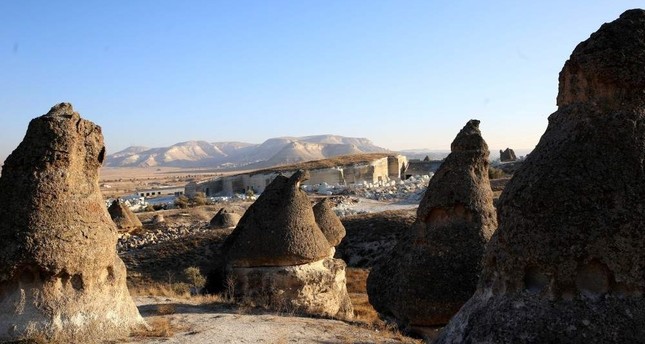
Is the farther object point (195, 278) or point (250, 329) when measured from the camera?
point (195, 278)

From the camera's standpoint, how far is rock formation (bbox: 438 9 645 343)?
360 cm

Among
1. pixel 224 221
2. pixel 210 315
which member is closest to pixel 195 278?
pixel 210 315

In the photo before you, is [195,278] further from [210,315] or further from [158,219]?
[158,219]

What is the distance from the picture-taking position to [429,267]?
761 centimetres

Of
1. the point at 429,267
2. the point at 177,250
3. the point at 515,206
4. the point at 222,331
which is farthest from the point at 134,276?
the point at 515,206

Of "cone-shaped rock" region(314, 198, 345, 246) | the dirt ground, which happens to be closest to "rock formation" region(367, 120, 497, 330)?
the dirt ground

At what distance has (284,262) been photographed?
1082 centimetres

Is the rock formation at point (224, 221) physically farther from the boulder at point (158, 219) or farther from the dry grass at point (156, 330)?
the dry grass at point (156, 330)

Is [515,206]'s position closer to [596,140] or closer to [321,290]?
[596,140]

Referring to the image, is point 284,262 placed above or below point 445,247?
below

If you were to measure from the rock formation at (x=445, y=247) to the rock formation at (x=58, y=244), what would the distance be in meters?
3.24

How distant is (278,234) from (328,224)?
4.91 metres

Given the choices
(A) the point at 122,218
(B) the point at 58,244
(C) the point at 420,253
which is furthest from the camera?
(A) the point at 122,218

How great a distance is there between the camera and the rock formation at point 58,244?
6652 mm
